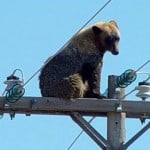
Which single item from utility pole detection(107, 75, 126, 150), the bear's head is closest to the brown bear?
the bear's head

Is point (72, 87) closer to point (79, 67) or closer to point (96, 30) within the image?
point (79, 67)

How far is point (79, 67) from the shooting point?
1155 centimetres

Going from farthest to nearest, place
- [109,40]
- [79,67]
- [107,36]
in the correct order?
[107,36], [109,40], [79,67]

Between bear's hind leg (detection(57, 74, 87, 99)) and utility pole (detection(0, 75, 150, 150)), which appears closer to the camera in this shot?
utility pole (detection(0, 75, 150, 150))

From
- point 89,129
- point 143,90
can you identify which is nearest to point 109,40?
point 143,90

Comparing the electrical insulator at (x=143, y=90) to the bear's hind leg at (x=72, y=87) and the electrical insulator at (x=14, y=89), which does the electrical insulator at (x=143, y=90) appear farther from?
the electrical insulator at (x=14, y=89)

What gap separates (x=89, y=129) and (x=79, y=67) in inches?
82.3

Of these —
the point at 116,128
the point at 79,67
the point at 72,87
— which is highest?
the point at 79,67

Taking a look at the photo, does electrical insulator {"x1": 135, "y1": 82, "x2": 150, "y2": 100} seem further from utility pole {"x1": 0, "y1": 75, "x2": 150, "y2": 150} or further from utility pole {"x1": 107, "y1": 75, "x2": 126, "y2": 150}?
utility pole {"x1": 107, "y1": 75, "x2": 126, "y2": 150}

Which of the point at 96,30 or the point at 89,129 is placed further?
the point at 96,30

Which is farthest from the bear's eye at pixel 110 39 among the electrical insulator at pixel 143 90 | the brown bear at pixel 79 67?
the electrical insulator at pixel 143 90

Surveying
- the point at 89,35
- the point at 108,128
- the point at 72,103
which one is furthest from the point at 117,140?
Answer: the point at 89,35

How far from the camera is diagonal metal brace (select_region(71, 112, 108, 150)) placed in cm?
953

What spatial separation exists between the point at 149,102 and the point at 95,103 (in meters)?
0.65
